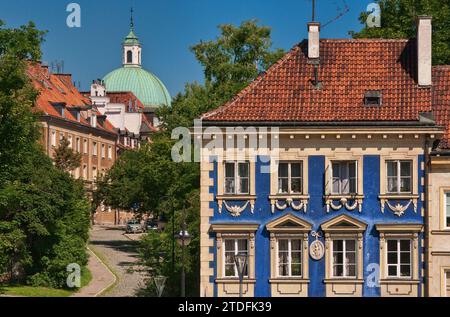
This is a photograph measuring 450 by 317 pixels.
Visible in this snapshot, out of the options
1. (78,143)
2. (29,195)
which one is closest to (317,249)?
(29,195)

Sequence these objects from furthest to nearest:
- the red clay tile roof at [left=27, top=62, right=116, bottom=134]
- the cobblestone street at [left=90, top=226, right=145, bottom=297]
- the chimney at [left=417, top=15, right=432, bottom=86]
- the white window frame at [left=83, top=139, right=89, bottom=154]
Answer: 1. the white window frame at [left=83, top=139, right=89, bottom=154]
2. the red clay tile roof at [left=27, top=62, right=116, bottom=134]
3. the cobblestone street at [left=90, top=226, right=145, bottom=297]
4. the chimney at [left=417, top=15, right=432, bottom=86]

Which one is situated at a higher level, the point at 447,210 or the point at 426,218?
the point at 447,210

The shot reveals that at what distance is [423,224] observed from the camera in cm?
3797

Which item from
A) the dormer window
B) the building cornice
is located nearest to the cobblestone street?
the building cornice

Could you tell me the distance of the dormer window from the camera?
3922cm

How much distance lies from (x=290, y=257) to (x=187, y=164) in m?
24.9

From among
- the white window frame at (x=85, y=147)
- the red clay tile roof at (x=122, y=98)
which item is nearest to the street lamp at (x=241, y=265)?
the white window frame at (x=85, y=147)

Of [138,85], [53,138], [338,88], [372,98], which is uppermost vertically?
[138,85]

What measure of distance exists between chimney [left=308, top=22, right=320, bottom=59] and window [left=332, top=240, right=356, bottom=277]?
262 inches

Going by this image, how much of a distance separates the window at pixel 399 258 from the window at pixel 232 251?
14.8 feet

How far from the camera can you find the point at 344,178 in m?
38.4

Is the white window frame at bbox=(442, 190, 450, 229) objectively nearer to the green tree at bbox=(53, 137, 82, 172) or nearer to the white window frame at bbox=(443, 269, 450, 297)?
the white window frame at bbox=(443, 269, 450, 297)

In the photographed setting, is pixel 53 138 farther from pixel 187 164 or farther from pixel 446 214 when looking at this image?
pixel 446 214

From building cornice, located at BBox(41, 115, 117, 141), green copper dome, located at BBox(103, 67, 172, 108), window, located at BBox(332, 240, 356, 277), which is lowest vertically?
window, located at BBox(332, 240, 356, 277)
